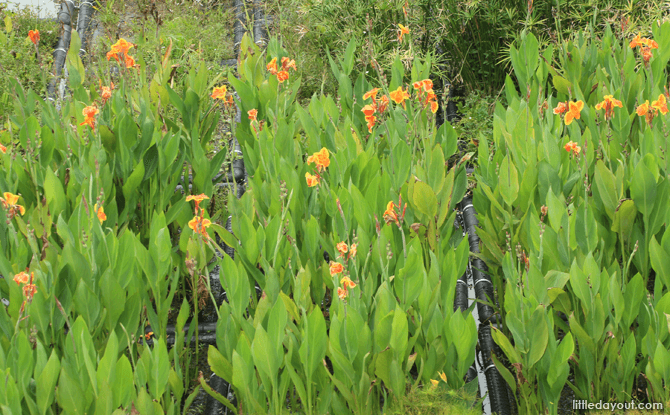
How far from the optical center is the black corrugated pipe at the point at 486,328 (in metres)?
2.15

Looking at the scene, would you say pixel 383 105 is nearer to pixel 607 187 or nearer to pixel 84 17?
pixel 607 187

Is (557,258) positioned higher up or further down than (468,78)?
further down

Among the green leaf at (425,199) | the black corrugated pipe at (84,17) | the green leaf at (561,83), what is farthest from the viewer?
the black corrugated pipe at (84,17)

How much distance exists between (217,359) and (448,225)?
1.04m

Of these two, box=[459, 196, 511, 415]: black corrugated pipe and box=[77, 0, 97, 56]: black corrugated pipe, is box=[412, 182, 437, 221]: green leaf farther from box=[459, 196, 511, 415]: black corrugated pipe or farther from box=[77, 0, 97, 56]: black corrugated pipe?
box=[77, 0, 97, 56]: black corrugated pipe

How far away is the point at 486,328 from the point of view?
2473mm

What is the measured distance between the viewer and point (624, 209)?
2207 mm

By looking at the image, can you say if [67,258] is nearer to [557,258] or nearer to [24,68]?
[557,258]

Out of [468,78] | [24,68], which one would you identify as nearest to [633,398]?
[468,78]

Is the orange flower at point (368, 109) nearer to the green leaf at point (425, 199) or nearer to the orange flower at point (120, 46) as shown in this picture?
the green leaf at point (425, 199)

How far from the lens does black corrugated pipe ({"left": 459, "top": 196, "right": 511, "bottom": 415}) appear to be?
2154 mm

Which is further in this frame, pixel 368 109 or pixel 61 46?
pixel 61 46

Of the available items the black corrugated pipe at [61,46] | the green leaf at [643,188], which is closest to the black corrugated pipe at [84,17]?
the black corrugated pipe at [61,46]

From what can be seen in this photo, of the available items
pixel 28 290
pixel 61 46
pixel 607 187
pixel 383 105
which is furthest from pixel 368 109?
pixel 61 46
